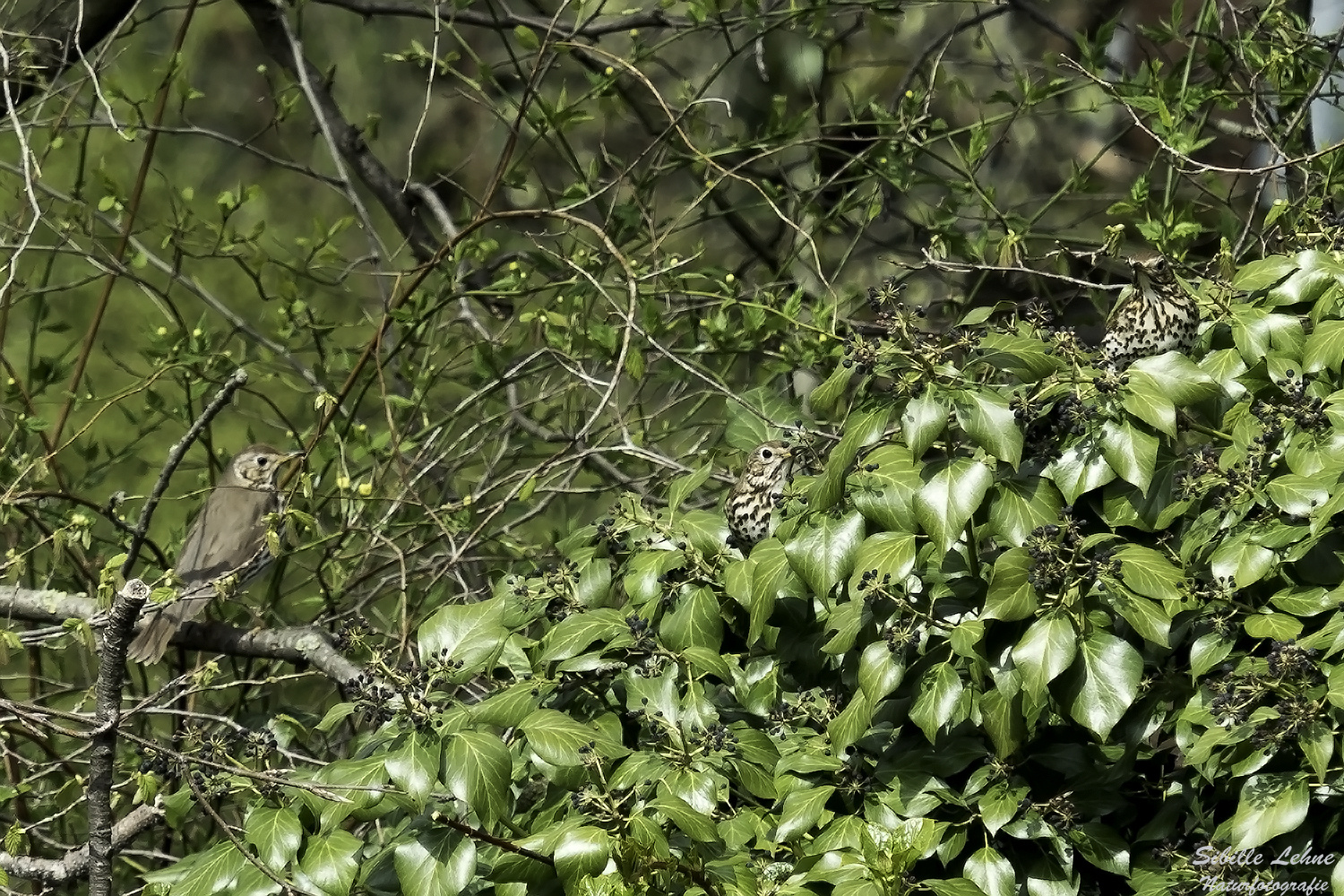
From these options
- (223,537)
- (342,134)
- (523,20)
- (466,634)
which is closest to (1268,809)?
(466,634)

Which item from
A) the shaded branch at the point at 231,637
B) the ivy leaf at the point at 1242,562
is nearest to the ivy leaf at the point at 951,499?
the ivy leaf at the point at 1242,562

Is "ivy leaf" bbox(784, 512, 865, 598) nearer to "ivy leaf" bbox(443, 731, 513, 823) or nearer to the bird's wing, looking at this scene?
"ivy leaf" bbox(443, 731, 513, 823)

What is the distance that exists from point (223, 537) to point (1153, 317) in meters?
2.62

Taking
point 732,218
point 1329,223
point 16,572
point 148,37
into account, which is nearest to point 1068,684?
point 1329,223

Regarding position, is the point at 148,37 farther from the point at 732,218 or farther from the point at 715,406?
the point at 732,218

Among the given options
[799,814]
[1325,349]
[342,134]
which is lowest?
[799,814]

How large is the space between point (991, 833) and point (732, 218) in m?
2.63

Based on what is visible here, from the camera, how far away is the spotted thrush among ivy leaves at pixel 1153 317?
237cm

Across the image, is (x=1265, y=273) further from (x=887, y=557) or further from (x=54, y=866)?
(x=54, y=866)

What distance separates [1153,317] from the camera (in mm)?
2385

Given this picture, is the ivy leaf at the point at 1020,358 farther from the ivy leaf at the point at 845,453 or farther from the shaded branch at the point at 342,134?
the shaded branch at the point at 342,134

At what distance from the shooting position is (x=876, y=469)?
6.75ft

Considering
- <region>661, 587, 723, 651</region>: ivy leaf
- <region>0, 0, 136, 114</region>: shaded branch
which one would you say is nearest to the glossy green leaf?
<region>661, 587, 723, 651</region>: ivy leaf

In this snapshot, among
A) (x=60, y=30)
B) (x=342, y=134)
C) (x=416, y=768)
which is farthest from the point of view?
(x=342, y=134)
